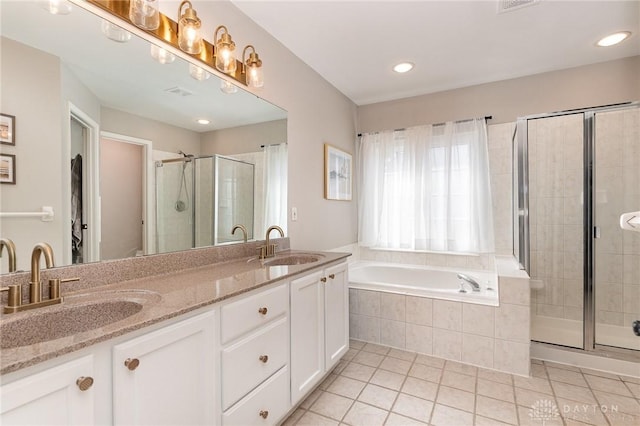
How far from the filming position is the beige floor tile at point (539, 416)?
5.44ft

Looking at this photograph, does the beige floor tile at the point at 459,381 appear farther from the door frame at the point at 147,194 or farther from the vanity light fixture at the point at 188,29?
the vanity light fixture at the point at 188,29

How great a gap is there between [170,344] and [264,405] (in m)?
0.65

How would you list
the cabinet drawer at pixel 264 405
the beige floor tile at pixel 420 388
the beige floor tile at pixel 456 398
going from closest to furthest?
A: 1. the cabinet drawer at pixel 264 405
2. the beige floor tile at pixel 456 398
3. the beige floor tile at pixel 420 388

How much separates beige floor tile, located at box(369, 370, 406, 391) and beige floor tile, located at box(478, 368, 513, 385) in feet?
1.91

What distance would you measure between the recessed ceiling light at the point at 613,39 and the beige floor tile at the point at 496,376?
2603 mm

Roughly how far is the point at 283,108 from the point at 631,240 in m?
3.18

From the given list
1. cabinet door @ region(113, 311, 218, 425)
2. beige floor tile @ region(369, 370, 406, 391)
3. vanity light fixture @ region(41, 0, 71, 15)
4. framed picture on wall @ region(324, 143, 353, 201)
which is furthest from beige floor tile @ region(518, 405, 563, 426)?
vanity light fixture @ region(41, 0, 71, 15)

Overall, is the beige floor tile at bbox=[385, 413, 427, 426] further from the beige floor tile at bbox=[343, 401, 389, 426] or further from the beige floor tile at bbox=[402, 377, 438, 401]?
the beige floor tile at bbox=[402, 377, 438, 401]

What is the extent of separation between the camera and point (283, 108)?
93.0 inches

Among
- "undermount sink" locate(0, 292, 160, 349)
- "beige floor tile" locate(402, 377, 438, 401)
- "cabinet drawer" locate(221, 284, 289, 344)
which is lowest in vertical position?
"beige floor tile" locate(402, 377, 438, 401)

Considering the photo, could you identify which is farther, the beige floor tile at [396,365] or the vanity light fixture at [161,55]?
the beige floor tile at [396,365]

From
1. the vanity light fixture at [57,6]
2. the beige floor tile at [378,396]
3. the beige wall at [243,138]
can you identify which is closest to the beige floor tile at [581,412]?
the beige floor tile at [378,396]

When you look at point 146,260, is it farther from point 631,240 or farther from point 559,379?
point 631,240

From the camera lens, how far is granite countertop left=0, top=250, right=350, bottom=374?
703 mm
